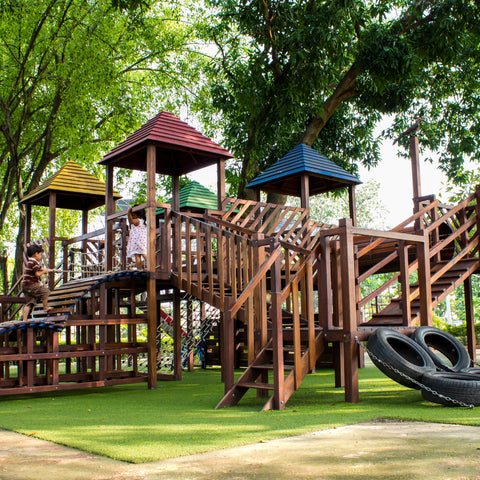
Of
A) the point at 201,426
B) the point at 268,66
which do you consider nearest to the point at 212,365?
the point at 268,66

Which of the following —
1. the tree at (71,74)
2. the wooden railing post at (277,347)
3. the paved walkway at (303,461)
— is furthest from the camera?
the tree at (71,74)

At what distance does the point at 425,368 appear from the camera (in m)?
7.21

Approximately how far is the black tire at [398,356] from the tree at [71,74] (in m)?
12.4

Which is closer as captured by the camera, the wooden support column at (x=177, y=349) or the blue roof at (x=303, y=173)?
the wooden support column at (x=177, y=349)

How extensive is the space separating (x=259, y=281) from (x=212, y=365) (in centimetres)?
952

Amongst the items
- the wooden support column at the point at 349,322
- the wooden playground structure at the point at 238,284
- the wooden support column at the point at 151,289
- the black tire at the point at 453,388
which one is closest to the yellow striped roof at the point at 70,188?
the wooden playground structure at the point at 238,284

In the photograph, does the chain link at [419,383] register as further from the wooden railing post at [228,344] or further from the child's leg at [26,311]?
the child's leg at [26,311]

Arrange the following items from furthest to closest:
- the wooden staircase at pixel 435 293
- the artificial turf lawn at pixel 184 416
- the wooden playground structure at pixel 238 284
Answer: the wooden staircase at pixel 435 293 < the wooden playground structure at pixel 238 284 < the artificial turf lawn at pixel 184 416

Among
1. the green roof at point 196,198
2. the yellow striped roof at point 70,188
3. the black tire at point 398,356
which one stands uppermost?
the green roof at point 196,198

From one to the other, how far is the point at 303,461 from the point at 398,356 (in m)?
3.28

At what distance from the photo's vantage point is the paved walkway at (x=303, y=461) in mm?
3777

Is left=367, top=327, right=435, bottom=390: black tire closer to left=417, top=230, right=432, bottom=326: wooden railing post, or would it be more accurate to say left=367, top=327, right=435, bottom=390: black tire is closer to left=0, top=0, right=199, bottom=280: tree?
left=417, top=230, right=432, bottom=326: wooden railing post

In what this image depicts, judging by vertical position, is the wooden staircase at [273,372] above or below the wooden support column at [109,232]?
below

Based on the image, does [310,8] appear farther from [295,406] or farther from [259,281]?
[295,406]
